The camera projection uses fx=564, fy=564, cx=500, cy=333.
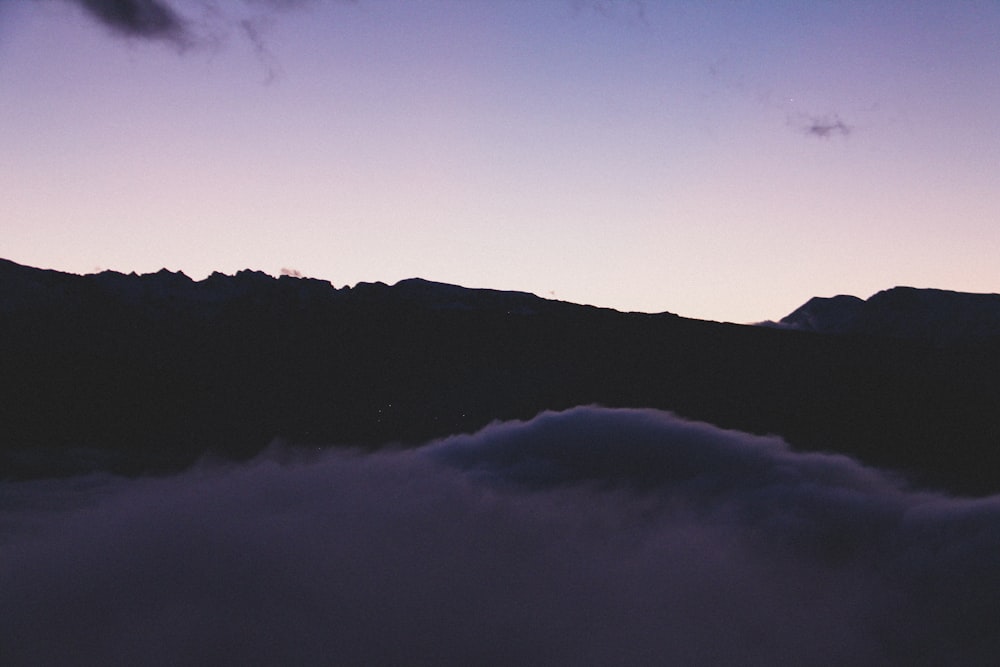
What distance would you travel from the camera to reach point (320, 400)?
30.5m

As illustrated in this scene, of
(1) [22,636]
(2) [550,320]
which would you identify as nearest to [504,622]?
(1) [22,636]

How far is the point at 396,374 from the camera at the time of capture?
117 ft

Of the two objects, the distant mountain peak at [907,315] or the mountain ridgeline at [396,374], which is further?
the distant mountain peak at [907,315]

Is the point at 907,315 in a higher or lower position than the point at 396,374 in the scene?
higher

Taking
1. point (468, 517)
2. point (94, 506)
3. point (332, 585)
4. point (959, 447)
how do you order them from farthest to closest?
point (94, 506) < point (959, 447) < point (468, 517) < point (332, 585)

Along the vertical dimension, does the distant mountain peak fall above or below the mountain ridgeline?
above

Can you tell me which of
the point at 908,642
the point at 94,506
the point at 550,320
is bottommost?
the point at 94,506

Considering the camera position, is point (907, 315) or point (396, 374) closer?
point (396, 374)

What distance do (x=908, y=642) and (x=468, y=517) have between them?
6.63m

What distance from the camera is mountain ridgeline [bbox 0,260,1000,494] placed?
722 inches

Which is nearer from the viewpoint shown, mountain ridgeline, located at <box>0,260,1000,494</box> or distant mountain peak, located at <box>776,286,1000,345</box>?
mountain ridgeline, located at <box>0,260,1000,494</box>

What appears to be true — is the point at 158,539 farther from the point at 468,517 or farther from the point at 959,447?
the point at 959,447

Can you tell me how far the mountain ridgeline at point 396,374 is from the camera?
18.3m

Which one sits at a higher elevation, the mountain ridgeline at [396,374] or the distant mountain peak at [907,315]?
the distant mountain peak at [907,315]
